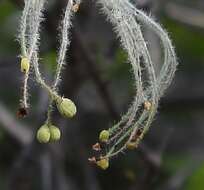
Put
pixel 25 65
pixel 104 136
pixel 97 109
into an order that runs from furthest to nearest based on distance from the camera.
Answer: pixel 97 109 < pixel 104 136 < pixel 25 65

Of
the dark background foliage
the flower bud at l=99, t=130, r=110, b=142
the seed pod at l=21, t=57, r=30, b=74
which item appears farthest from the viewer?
the dark background foliage

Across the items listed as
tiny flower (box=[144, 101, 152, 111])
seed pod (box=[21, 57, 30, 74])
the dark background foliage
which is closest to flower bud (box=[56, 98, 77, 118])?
seed pod (box=[21, 57, 30, 74])

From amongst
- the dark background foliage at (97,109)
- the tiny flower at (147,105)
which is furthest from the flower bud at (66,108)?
the dark background foliage at (97,109)

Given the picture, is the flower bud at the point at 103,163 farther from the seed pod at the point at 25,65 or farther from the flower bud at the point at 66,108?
the seed pod at the point at 25,65

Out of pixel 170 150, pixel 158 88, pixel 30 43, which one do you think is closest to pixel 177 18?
pixel 170 150

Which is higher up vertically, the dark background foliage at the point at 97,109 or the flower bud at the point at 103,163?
the flower bud at the point at 103,163

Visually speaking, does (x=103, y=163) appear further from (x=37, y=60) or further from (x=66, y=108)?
(x=37, y=60)

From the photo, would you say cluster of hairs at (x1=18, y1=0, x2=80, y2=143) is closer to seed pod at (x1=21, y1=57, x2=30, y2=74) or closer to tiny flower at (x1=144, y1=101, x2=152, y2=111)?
seed pod at (x1=21, y1=57, x2=30, y2=74)

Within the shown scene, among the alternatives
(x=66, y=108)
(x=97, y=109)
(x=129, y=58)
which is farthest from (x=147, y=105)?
(x=97, y=109)
